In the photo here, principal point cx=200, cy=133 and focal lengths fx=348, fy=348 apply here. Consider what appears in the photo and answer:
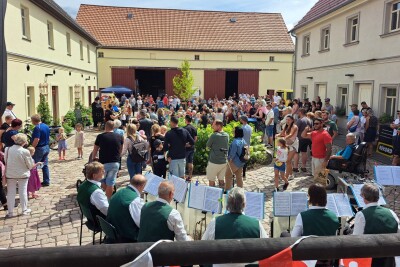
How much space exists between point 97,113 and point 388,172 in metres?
17.4

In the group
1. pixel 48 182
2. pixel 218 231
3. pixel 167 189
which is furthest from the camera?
pixel 48 182

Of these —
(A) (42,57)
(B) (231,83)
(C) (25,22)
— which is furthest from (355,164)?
(B) (231,83)

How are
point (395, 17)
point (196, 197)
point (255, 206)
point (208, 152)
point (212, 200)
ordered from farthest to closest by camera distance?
point (395, 17), point (208, 152), point (196, 197), point (212, 200), point (255, 206)

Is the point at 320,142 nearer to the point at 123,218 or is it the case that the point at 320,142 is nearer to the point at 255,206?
the point at 255,206

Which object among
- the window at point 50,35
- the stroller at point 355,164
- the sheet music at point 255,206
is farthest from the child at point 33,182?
the window at point 50,35

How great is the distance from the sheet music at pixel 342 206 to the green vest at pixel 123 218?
293 centimetres

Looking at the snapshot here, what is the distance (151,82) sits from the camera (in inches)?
1619

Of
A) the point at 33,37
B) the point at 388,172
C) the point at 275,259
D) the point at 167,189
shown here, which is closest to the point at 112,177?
the point at 167,189

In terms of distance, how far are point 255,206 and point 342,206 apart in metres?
1.35

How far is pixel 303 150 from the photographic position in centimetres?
1112

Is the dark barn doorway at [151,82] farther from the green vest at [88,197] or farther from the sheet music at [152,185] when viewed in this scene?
the green vest at [88,197]

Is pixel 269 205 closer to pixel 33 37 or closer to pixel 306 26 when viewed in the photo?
pixel 33 37

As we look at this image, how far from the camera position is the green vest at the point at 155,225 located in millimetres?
3893

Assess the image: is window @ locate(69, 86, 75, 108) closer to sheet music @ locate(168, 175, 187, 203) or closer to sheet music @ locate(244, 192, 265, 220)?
sheet music @ locate(168, 175, 187, 203)
